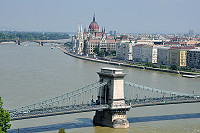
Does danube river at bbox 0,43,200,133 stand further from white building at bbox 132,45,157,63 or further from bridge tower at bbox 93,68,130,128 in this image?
white building at bbox 132,45,157,63

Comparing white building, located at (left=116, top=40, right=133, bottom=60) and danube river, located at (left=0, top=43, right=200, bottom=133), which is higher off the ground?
white building, located at (left=116, top=40, right=133, bottom=60)

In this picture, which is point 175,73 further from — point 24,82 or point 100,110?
point 100,110

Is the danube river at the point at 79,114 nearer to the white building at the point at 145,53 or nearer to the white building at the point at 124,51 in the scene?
the white building at the point at 145,53

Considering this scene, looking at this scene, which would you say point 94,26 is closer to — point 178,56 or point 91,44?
point 91,44

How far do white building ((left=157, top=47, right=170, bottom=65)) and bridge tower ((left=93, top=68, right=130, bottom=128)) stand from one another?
3327 cm

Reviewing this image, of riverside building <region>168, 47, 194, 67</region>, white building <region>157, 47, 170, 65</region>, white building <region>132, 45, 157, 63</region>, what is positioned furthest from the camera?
white building <region>132, 45, 157, 63</region>

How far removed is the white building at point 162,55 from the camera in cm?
5057

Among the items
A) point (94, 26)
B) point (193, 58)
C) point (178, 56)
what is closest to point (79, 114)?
point (193, 58)

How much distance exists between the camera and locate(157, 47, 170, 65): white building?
166ft

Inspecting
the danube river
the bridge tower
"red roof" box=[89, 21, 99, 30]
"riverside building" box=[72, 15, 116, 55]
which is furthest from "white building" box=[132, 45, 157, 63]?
the bridge tower

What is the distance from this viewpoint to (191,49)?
158ft

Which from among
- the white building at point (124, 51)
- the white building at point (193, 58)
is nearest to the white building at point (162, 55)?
the white building at point (193, 58)

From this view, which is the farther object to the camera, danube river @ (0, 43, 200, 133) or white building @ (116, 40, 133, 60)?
white building @ (116, 40, 133, 60)

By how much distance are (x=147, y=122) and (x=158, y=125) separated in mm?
554
